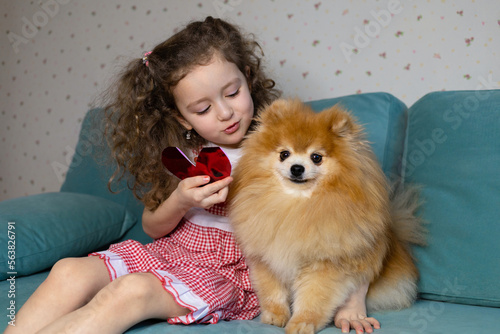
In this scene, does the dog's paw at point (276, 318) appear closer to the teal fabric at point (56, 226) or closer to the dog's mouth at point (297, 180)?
the dog's mouth at point (297, 180)

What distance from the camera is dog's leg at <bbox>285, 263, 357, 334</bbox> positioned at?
4.42ft

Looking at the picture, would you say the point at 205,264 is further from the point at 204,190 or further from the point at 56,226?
the point at 56,226

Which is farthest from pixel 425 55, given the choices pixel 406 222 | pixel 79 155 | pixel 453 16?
pixel 79 155

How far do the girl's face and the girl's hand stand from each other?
0.29m

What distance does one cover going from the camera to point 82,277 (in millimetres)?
1420

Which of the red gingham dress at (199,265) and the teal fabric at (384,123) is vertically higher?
the teal fabric at (384,123)

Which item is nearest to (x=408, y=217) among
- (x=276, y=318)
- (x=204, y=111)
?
(x=276, y=318)

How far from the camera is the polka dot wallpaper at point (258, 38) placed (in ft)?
7.13

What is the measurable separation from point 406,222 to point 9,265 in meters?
1.57

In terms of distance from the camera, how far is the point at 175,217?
68.3 inches

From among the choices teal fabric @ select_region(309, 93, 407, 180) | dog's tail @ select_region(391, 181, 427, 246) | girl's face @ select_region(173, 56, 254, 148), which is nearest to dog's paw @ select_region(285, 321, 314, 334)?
dog's tail @ select_region(391, 181, 427, 246)

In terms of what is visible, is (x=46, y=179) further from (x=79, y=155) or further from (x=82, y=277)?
(x=82, y=277)

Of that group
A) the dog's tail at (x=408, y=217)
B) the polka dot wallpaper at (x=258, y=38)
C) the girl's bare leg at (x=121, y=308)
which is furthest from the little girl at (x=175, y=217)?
the polka dot wallpaper at (x=258, y=38)

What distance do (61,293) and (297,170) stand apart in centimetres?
80
